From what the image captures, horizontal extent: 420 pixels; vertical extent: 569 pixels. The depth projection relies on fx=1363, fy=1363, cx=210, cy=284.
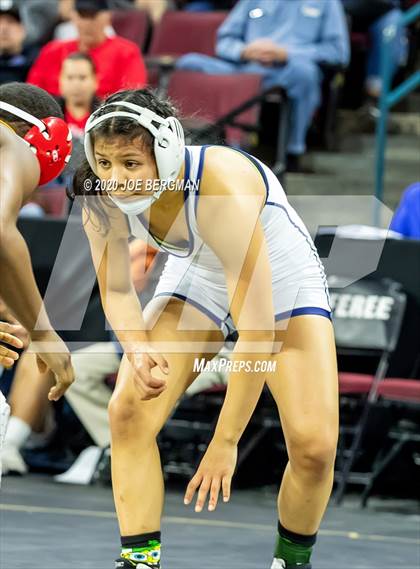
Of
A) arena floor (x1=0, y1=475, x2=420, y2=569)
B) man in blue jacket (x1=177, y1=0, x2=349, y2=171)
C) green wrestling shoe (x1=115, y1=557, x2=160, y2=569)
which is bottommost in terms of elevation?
arena floor (x1=0, y1=475, x2=420, y2=569)

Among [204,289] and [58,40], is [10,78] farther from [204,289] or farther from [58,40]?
[204,289]

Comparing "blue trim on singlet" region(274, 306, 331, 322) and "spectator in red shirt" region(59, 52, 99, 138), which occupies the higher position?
"spectator in red shirt" region(59, 52, 99, 138)

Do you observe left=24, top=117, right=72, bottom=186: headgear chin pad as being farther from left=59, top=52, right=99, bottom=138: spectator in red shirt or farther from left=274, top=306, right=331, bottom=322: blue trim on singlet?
left=59, top=52, right=99, bottom=138: spectator in red shirt

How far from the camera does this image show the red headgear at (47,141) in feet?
12.0

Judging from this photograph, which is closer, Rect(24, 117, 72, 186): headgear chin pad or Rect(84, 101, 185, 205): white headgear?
Rect(24, 117, 72, 186): headgear chin pad

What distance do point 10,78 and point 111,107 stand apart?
215 inches

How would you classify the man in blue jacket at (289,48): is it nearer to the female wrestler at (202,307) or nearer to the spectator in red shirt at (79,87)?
the spectator in red shirt at (79,87)

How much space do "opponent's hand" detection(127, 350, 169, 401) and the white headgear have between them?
0.46 metres

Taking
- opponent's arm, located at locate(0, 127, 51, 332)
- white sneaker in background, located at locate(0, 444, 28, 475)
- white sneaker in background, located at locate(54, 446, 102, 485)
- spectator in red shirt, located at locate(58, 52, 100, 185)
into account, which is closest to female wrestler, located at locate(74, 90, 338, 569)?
opponent's arm, located at locate(0, 127, 51, 332)

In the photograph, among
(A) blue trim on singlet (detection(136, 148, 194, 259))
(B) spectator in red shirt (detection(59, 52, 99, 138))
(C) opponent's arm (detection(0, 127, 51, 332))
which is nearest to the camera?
(C) opponent's arm (detection(0, 127, 51, 332))

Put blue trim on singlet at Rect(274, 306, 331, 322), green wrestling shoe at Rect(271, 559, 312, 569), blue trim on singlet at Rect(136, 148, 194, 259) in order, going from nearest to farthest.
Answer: blue trim on singlet at Rect(136, 148, 194, 259) → blue trim on singlet at Rect(274, 306, 331, 322) → green wrestling shoe at Rect(271, 559, 312, 569)

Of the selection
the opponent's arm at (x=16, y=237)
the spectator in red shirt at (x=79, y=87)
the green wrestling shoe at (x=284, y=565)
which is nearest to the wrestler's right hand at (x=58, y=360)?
the opponent's arm at (x=16, y=237)

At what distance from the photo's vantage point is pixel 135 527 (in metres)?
4.01

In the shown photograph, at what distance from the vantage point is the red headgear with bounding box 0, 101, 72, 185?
366 centimetres
